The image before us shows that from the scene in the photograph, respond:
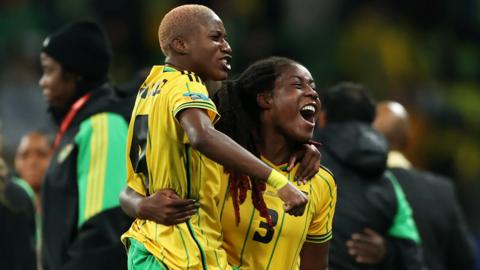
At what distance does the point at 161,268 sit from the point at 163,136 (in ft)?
1.61

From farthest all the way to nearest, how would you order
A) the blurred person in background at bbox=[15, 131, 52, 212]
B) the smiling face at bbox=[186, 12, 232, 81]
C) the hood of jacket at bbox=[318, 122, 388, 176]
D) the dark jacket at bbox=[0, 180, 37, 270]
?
the blurred person in background at bbox=[15, 131, 52, 212] → the dark jacket at bbox=[0, 180, 37, 270] → the hood of jacket at bbox=[318, 122, 388, 176] → the smiling face at bbox=[186, 12, 232, 81]

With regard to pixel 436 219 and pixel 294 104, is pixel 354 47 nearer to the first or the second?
pixel 436 219

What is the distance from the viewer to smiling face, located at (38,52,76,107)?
6395mm

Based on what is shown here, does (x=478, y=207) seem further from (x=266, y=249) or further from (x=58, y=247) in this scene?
(x=266, y=249)

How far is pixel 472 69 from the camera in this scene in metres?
15.5

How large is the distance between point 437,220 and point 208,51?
3.08 meters

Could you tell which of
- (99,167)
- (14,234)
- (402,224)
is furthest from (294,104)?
(14,234)

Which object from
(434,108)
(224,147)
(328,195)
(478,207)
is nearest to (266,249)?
(328,195)

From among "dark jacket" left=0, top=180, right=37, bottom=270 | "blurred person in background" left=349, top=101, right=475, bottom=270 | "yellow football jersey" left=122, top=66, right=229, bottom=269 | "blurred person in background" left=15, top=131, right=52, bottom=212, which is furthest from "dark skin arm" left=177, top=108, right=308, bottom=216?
"blurred person in background" left=15, top=131, right=52, bottom=212

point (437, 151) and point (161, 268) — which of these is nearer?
point (161, 268)

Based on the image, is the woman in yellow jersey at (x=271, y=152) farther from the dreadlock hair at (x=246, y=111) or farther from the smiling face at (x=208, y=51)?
the smiling face at (x=208, y=51)

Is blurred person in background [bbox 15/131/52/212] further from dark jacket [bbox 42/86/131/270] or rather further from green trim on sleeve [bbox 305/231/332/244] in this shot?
green trim on sleeve [bbox 305/231/332/244]

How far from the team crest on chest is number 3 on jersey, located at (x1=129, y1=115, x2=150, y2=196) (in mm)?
1443

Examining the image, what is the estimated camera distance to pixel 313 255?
498 cm
